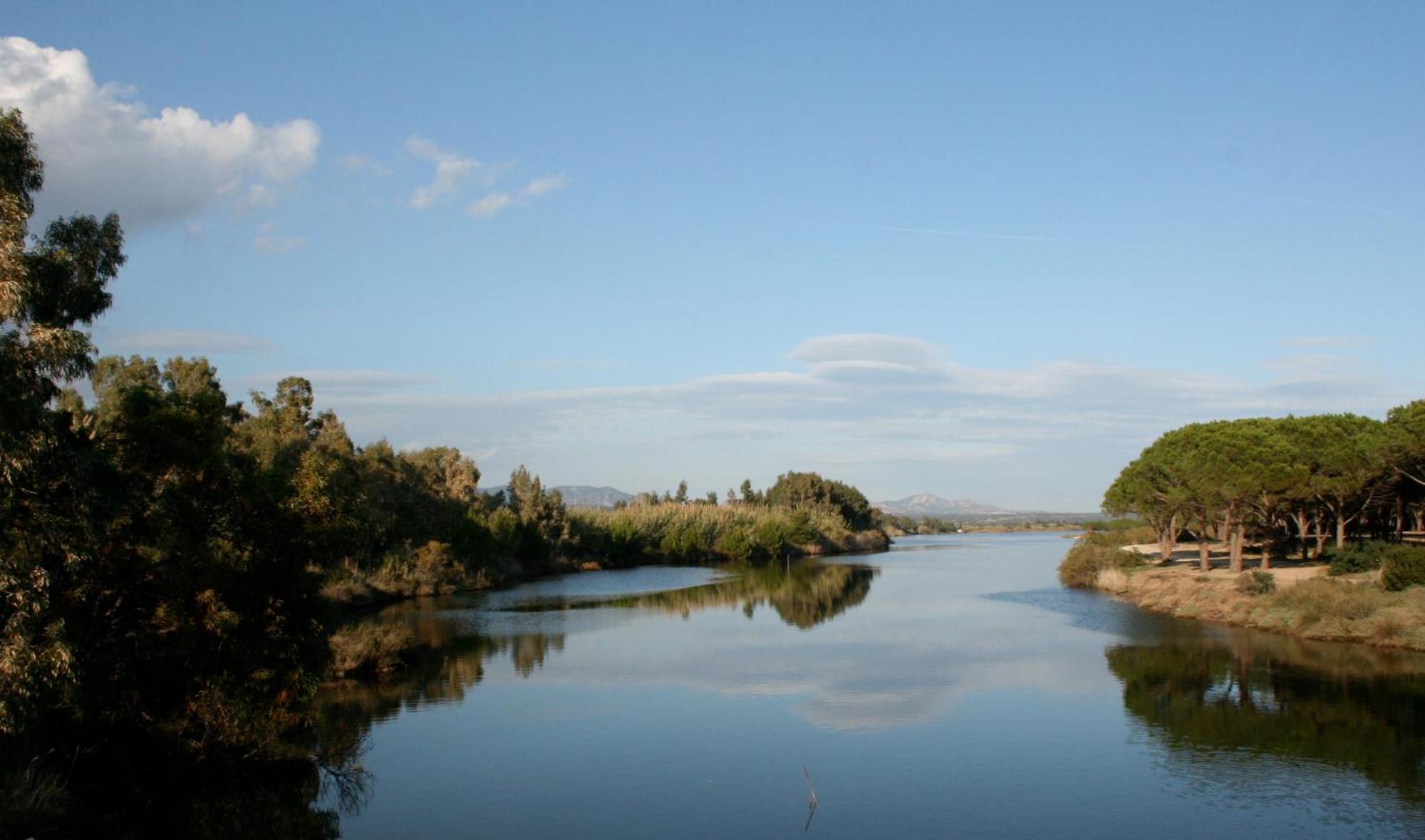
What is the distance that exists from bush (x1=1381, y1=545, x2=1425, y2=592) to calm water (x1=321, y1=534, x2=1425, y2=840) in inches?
157

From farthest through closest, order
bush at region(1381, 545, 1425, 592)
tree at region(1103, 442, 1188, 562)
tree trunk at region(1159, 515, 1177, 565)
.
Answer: tree trunk at region(1159, 515, 1177, 565)
tree at region(1103, 442, 1188, 562)
bush at region(1381, 545, 1425, 592)

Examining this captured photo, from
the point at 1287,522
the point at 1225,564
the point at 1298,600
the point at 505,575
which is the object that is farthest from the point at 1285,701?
the point at 505,575

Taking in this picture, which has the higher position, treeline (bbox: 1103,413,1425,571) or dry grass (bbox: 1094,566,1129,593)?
treeline (bbox: 1103,413,1425,571)

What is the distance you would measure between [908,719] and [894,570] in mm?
51449

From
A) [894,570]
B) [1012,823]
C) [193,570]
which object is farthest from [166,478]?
[894,570]

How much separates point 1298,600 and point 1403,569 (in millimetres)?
2944

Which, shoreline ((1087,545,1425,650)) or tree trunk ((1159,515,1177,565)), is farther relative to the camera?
tree trunk ((1159,515,1177,565))

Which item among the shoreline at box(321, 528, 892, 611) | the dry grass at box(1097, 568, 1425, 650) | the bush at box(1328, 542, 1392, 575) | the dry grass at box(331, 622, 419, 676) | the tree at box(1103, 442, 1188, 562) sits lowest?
the shoreline at box(321, 528, 892, 611)

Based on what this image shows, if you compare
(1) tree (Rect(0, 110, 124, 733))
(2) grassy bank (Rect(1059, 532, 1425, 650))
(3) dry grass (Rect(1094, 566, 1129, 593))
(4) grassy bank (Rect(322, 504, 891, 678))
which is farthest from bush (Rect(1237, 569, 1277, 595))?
(1) tree (Rect(0, 110, 124, 733))

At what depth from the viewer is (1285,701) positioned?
21.6m

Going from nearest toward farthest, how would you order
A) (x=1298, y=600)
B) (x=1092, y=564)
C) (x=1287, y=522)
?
(x=1298, y=600), (x=1092, y=564), (x=1287, y=522)

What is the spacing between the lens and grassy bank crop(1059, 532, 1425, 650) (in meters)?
28.4

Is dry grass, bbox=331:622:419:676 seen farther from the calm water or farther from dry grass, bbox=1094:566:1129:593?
dry grass, bbox=1094:566:1129:593

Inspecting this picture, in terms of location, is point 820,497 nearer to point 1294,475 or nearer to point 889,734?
point 1294,475
